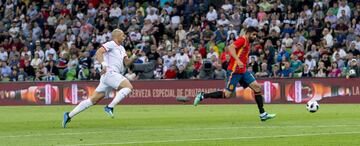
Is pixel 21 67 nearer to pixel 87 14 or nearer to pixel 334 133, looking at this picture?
pixel 87 14

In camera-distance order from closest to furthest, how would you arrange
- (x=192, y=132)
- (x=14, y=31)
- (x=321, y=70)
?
(x=192, y=132)
(x=321, y=70)
(x=14, y=31)

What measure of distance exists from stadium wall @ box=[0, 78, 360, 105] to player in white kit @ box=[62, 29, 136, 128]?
47.6 ft

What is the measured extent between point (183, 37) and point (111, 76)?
1905cm

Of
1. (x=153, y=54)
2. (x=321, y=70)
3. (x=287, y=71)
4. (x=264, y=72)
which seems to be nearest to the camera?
(x=321, y=70)

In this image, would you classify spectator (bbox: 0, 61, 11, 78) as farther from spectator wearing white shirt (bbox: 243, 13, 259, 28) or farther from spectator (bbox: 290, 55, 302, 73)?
spectator (bbox: 290, 55, 302, 73)

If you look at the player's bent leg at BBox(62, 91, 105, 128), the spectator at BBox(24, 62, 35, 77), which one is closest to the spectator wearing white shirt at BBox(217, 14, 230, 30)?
the spectator at BBox(24, 62, 35, 77)

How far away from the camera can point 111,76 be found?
21406 millimetres

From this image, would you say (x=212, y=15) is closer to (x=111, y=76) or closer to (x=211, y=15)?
(x=211, y=15)

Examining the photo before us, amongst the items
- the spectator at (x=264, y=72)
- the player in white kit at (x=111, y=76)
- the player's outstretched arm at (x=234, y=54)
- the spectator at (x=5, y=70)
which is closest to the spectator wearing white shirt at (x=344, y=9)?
the spectator at (x=264, y=72)

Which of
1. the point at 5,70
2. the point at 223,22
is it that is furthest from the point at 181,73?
the point at 5,70

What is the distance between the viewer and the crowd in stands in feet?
120

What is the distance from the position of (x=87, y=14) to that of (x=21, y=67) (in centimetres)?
447

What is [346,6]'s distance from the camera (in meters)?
38.1

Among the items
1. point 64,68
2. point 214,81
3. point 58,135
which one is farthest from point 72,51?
point 58,135
